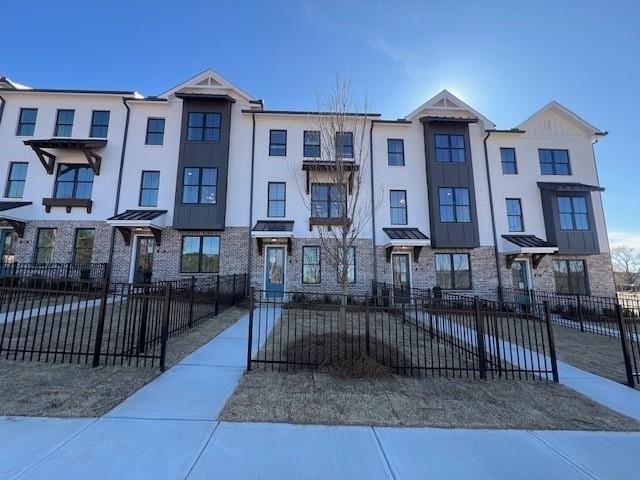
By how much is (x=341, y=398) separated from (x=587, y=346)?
8248 mm

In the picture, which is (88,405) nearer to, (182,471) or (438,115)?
(182,471)

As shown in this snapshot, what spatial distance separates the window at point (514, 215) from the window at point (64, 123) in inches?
951

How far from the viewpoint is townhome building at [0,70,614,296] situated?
14477mm

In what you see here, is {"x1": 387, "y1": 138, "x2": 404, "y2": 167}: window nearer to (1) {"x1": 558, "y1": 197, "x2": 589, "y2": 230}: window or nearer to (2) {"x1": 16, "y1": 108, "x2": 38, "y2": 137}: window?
(1) {"x1": 558, "y1": 197, "x2": 589, "y2": 230}: window

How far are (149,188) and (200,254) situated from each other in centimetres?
440

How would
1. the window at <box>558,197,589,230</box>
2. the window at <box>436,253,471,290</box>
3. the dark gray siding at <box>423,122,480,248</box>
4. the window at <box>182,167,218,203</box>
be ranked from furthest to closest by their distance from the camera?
the window at <box>558,197,589,230</box>
the window at <box>436,253,471,290</box>
the dark gray siding at <box>423,122,480,248</box>
the window at <box>182,167,218,203</box>

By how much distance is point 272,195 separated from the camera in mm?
15461

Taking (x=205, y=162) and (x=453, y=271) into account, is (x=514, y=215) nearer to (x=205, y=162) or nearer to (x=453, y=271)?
(x=453, y=271)

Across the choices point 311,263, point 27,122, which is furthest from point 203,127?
point 311,263

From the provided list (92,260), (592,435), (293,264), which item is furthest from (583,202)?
(92,260)

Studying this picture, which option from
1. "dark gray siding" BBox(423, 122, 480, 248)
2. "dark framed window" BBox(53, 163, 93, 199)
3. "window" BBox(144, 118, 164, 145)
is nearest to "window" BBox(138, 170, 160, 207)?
"window" BBox(144, 118, 164, 145)

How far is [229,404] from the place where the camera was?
3877mm

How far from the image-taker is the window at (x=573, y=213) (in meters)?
15.8

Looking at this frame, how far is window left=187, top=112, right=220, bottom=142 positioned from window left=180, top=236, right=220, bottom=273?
17.4 feet
